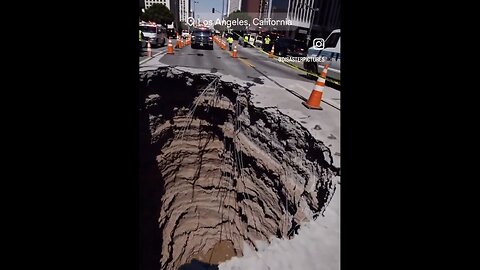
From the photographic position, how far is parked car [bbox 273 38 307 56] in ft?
57.3

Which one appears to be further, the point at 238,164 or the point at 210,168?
the point at 210,168

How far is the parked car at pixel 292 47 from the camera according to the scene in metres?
17.5

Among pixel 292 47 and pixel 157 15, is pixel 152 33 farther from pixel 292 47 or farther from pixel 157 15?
pixel 157 15

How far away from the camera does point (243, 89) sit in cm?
678

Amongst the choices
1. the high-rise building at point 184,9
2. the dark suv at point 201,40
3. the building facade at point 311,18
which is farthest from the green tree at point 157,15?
the high-rise building at point 184,9

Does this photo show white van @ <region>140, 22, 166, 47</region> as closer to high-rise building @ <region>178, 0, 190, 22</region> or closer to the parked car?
the parked car

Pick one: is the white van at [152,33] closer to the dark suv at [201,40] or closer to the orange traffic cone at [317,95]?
the dark suv at [201,40]

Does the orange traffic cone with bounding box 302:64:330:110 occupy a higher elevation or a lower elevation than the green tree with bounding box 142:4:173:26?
lower

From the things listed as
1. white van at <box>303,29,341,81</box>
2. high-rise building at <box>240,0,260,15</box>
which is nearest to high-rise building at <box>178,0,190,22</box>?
high-rise building at <box>240,0,260,15</box>

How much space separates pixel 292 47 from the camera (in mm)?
17750

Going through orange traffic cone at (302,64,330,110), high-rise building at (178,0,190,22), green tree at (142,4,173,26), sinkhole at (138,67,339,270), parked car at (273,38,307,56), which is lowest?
sinkhole at (138,67,339,270)

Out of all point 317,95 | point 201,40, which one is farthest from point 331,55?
point 201,40
